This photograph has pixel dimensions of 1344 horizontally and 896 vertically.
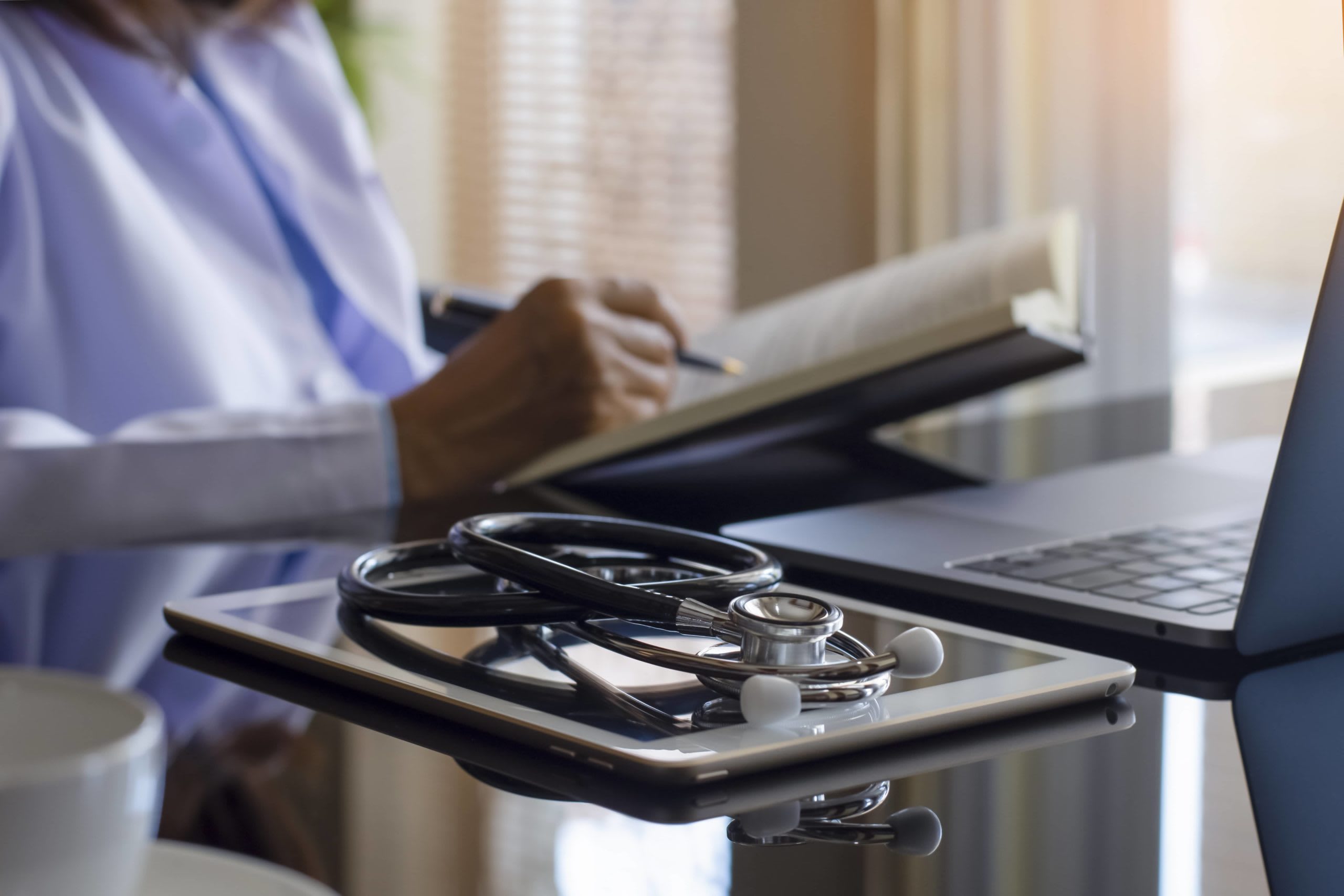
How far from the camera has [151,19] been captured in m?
1.18

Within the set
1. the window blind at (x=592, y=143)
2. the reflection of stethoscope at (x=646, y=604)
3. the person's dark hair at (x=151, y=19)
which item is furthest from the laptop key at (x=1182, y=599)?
the window blind at (x=592, y=143)

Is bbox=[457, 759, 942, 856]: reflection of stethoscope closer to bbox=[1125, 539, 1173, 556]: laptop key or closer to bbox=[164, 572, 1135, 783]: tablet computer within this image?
bbox=[164, 572, 1135, 783]: tablet computer

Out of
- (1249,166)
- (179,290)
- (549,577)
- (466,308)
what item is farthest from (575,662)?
(1249,166)

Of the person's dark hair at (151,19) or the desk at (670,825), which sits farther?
the person's dark hair at (151,19)

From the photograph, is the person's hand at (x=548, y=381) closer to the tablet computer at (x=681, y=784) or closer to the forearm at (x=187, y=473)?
the forearm at (x=187, y=473)

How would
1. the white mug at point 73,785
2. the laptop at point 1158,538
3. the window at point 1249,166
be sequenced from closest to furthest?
the white mug at point 73,785 < the laptop at point 1158,538 < the window at point 1249,166

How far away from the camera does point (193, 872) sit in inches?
8.6

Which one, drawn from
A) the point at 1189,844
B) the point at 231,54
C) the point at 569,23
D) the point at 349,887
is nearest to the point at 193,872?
the point at 349,887

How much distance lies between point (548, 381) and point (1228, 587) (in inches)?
20.2

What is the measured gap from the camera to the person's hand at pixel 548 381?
0.86 m

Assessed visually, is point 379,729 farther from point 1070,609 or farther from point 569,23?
point 569,23

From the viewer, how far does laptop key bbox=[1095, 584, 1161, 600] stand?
0.44 m

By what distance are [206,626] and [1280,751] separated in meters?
0.30

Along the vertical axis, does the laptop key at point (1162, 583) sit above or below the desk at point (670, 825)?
below
